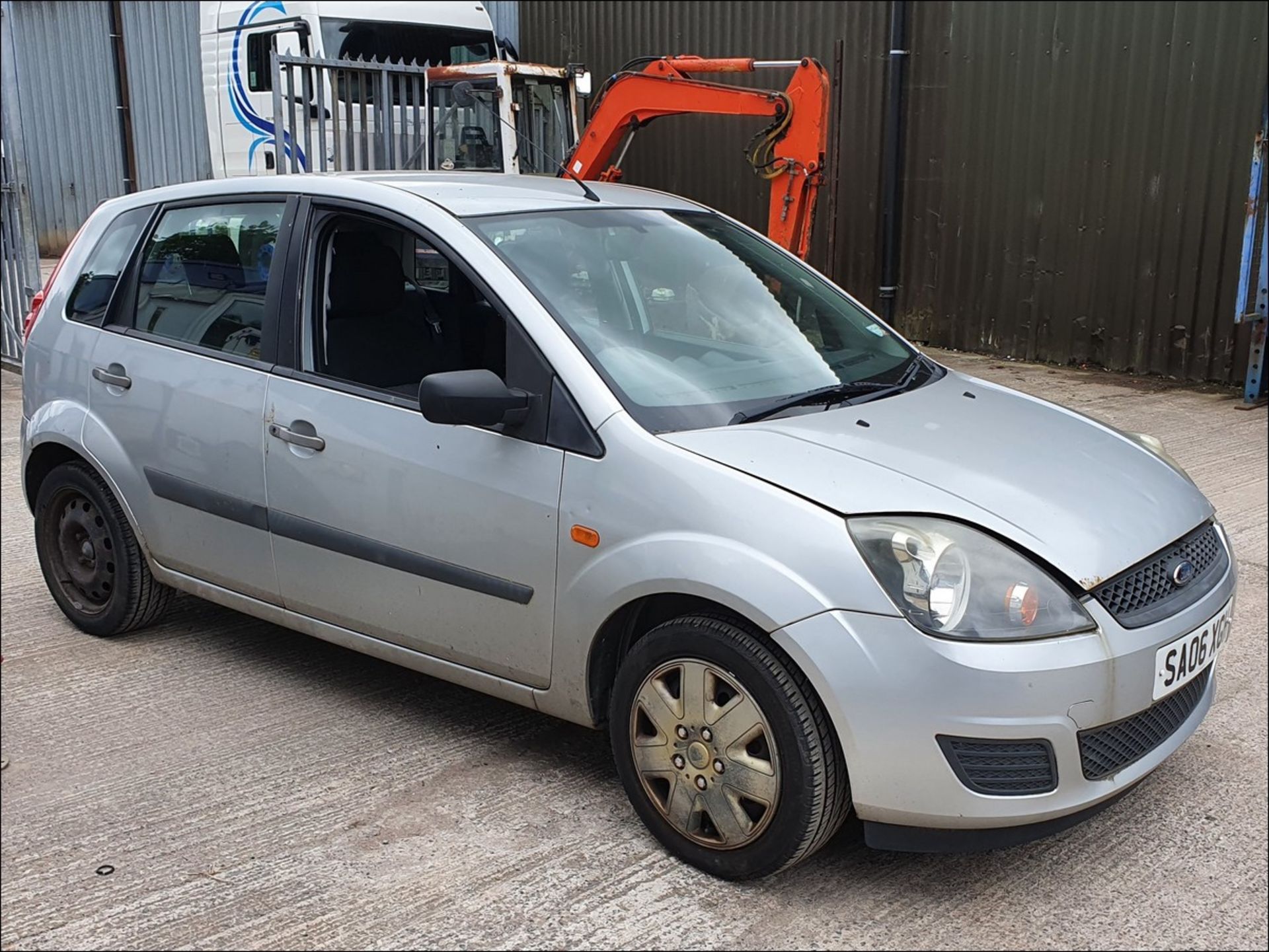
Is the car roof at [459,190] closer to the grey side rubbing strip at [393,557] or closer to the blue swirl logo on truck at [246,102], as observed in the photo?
the grey side rubbing strip at [393,557]

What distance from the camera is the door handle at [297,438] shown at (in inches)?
141

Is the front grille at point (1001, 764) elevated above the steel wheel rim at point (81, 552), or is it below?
above

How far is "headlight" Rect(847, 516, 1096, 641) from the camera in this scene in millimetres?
2623

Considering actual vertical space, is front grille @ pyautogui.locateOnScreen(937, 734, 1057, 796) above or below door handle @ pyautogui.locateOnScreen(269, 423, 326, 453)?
below

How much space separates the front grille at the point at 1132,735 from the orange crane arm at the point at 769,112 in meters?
5.59

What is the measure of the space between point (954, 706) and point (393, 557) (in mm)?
1600

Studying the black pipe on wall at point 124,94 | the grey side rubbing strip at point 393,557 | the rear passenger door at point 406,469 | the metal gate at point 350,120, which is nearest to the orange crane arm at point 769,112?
the metal gate at point 350,120

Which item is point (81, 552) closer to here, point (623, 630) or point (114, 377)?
point (114, 377)

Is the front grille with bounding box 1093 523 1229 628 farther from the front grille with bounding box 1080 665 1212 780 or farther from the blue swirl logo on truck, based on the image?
the blue swirl logo on truck

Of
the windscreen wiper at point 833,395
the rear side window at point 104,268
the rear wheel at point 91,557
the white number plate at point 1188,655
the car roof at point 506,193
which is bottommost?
the rear wheel at point 91,557

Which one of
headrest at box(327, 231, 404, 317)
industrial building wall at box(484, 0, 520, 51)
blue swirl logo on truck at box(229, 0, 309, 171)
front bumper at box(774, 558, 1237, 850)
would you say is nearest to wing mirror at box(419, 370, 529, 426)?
headrest at box(327, 231, 404, 317)

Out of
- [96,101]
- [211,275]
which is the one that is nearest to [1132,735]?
[211,275]

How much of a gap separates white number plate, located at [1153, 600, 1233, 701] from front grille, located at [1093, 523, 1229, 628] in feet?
0.24

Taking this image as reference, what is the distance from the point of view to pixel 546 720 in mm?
3867
